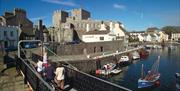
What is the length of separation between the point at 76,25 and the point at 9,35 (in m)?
54.7

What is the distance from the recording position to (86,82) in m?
9.45

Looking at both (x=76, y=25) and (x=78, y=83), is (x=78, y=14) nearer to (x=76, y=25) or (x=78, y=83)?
(x=76, y=25)

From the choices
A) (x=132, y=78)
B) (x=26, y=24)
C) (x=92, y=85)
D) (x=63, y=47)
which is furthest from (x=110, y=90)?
(x=26, y=24)

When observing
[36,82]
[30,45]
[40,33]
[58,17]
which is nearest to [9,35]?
[30,45]

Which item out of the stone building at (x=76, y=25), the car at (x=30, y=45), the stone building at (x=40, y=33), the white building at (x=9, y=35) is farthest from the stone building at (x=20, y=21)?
the stone building at (x=76, y=25)

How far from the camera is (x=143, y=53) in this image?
74.2m

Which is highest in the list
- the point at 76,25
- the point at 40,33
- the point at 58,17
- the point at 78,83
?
the point at 58,17

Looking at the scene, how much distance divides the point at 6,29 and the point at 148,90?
42294 mm

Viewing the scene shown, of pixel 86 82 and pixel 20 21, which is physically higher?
pixel 20 21

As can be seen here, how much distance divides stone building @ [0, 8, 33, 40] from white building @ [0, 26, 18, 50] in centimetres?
478

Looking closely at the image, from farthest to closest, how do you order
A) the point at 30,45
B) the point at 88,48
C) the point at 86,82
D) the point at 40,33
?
the point at 40,33 → the point at 88,48 → the point at 30,45 → the point at 86,82

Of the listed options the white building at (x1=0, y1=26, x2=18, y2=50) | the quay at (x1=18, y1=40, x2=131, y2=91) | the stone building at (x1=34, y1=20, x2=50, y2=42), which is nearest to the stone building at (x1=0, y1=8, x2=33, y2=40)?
the stone building at (x1=34, y1=20, x2=50, y2=42)

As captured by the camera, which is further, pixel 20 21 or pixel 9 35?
pixel 20 21

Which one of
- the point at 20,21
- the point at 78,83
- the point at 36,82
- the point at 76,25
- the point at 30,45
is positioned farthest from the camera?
the point at 76,25
